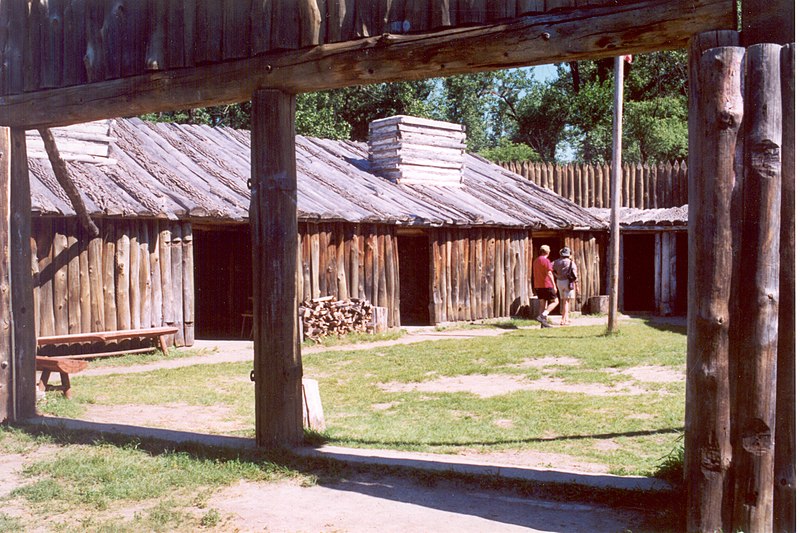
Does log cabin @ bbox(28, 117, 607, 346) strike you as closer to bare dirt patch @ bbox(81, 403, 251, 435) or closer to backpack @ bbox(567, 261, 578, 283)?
backpack @ bbox(567, 261, 578, 283)

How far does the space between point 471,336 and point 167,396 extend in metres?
7.90

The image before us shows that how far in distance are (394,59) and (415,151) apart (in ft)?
51.3

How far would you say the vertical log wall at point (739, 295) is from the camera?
14.4ft

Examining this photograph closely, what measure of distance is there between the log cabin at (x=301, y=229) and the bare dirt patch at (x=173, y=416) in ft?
15.6

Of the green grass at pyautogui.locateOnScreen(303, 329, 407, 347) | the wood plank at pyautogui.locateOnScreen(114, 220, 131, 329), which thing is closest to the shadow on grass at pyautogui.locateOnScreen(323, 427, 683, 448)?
the wood plank at pyautogui.locateOnScreen(114, 220, 131, 329)

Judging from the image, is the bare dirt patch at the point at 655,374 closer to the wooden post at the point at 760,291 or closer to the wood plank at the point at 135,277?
the wooden post at the point at 760,291

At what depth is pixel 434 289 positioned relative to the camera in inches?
752

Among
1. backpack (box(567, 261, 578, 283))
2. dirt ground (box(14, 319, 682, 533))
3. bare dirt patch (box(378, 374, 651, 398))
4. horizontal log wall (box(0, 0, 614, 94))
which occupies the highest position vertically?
horizontal log wall (box(0, 0, 614, 94))

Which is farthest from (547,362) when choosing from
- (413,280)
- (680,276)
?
(680,276)

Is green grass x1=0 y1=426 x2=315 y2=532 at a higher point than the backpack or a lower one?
lower

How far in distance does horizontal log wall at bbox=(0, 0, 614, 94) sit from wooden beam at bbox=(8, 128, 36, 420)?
69 centimetres

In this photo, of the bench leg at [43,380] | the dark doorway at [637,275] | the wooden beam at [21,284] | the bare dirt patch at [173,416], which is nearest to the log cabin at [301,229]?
the dark doorway at [637,275]

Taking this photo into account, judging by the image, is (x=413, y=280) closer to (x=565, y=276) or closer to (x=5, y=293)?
(x=565, y=276)

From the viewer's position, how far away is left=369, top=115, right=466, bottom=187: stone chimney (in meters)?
21.4
